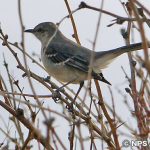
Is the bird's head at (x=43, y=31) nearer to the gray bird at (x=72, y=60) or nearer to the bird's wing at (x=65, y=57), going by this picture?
the gray bird at (x=72, y=60)

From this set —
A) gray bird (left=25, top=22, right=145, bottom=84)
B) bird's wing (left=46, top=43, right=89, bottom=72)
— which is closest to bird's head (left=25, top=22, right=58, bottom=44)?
gray bird (left=25, top=22, right=145, bottom=84)

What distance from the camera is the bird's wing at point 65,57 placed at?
5.62 metres

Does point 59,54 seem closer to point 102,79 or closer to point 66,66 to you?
point 66,66

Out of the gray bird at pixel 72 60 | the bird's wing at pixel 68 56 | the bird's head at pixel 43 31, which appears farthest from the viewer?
the bird's head at pixel 43 31

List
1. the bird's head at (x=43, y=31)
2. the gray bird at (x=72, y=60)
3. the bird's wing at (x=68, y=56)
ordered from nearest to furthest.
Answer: the gray bird at (x=72, y=60)
the bird's wing at (x=68, y=56)
the bird's head at (x=43, y=31)

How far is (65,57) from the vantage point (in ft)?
20.1

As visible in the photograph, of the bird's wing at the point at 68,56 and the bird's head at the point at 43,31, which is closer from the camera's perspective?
the bird's wing at the point at 68,56

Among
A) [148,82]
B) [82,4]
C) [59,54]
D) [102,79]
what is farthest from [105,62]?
[82,4]

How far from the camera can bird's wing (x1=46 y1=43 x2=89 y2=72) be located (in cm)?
562

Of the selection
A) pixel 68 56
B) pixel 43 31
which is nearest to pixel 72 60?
pixel 68 56

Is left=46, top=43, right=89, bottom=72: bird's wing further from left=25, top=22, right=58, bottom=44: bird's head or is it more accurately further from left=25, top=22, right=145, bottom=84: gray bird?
left=25, top=22, right=58, bottom=44: bird's head

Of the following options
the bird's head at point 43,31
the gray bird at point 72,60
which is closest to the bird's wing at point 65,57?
the gray bird at point 72,60

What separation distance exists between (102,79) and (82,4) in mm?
2879

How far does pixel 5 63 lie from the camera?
3486 mm
